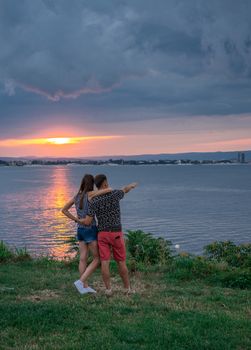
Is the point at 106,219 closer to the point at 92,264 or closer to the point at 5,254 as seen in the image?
the point at 92,264

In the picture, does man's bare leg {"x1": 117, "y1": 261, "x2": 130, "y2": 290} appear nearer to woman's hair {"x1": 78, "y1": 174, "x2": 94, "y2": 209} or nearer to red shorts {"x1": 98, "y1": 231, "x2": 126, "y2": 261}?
red shorts {"x1": 98, "y1": 231, "x2": 126, "y2": 261}

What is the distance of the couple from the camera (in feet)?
26.8

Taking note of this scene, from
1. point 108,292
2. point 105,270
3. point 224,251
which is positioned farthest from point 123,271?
point 224,251

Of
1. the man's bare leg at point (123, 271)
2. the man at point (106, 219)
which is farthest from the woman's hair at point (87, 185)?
the man's bare leg at point (123, 271)

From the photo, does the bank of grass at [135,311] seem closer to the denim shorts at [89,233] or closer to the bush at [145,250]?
the denim shorts at [89,233]

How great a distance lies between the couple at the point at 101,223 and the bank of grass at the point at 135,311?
532 mm

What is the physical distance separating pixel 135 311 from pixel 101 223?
1.70 metres

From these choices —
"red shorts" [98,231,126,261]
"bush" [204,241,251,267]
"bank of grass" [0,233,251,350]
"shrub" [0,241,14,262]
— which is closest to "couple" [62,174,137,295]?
"red shorts" [98,231,126,261]

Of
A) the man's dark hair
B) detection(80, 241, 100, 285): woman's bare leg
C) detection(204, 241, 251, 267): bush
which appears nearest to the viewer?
the man's dark hair

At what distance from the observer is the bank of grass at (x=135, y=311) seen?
570 cm

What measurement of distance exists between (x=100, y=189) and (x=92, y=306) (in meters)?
1.91

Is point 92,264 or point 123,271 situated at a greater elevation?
point 92,264

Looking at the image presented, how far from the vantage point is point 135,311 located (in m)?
7.05

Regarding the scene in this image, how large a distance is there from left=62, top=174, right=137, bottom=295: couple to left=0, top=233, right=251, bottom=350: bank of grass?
1.75 ft
